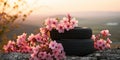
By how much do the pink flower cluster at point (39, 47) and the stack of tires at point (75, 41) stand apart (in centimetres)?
32

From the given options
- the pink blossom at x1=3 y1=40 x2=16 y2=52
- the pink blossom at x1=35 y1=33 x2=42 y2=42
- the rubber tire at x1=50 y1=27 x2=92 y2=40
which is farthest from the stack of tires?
the pink blossom at x1=3 y1=40 x2=16 y2=52

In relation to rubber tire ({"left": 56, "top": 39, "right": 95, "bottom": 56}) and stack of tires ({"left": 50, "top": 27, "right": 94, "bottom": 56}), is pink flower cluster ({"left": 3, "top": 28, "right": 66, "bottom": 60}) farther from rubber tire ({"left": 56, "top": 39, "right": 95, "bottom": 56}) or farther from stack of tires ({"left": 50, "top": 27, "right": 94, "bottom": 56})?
rubber tire ({"left": 56, "top": 39, "right": 95, "bottom": 56})

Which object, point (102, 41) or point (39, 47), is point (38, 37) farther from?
point (102, 41)

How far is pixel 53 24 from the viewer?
12.7m

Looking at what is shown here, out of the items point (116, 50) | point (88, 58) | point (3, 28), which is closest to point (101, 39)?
point (116, 50)

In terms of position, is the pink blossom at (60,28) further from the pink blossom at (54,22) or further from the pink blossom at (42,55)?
the pink blossom at (42,55)

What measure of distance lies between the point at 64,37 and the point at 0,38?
223cm

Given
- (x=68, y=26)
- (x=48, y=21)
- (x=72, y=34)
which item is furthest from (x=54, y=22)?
(x=72, y=34)

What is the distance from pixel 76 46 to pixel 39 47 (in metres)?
1.92

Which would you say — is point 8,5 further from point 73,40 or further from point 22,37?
point 73,40

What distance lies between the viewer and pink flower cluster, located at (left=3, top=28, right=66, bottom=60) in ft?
35.8

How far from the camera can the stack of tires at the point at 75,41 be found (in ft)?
42.0

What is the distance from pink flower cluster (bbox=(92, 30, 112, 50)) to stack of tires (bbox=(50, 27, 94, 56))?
845 millimetres

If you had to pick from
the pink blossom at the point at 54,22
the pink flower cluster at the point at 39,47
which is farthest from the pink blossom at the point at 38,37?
the pink blossom at the point at 54,22
